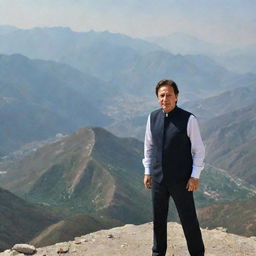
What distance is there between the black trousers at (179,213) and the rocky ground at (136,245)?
5.08 m

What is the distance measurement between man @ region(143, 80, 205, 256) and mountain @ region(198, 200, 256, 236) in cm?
15959

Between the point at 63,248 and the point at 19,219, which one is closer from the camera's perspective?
the point at 63,248

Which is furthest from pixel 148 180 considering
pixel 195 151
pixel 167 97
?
pixel 167 97

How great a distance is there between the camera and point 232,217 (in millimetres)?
181750

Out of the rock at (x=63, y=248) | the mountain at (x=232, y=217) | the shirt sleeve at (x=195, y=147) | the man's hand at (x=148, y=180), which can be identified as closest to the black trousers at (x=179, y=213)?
the man's hand at (x=148, y=180)

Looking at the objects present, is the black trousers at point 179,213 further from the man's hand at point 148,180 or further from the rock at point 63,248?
the rock at point 63,248

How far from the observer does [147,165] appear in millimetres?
11797

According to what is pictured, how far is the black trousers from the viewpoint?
1117 centimetres

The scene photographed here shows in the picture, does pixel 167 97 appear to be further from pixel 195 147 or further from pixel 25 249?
pixel 25 249

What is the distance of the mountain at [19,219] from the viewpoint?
120 metres

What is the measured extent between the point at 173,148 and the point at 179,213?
6.33 feet

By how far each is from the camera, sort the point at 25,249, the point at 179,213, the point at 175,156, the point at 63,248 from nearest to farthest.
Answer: the point at 175,156, the point at 179,213, the point at 63,248, the point at 25,249

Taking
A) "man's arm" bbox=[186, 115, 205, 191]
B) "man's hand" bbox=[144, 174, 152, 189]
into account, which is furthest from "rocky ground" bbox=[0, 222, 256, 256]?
"man's arm" bbox=[186, 115, 205, 191]

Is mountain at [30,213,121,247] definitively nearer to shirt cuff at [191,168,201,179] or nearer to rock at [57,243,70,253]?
rock at [57,243,70,253]
